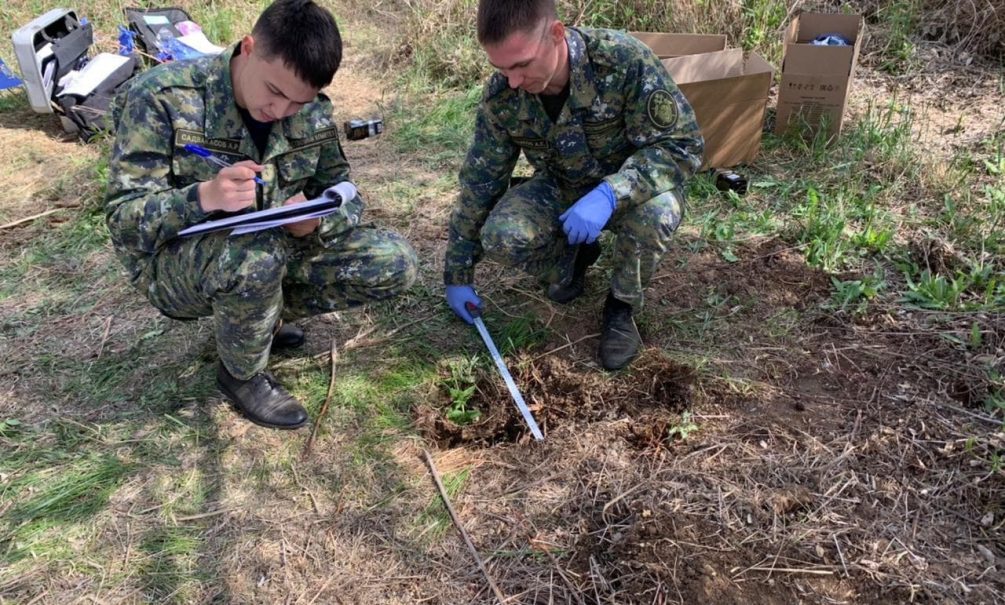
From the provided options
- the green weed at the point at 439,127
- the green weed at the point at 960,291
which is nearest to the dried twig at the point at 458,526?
the green weed at the point at 960,291

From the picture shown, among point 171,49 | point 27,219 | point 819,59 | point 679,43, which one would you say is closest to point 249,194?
point 27,219

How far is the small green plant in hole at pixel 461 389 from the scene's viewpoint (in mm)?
2490

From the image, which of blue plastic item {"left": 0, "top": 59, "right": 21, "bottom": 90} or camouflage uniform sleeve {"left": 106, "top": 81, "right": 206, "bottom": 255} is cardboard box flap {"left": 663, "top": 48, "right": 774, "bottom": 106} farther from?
blue plastic item {"left": 0, "top": 59, "right": 21, "bottom": 90}

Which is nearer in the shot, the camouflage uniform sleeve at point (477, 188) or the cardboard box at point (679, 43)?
the camouflage uniform sleeve at point (477, 188)

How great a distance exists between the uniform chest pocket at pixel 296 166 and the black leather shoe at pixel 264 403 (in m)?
0.68

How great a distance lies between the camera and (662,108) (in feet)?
7.98

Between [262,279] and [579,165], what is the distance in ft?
3.93

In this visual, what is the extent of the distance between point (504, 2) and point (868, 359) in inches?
68.4

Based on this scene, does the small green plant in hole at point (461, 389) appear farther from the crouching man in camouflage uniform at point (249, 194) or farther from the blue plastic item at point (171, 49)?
the blue plastic item at point (171, 49)

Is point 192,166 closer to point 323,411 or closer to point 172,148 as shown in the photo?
point 172,148

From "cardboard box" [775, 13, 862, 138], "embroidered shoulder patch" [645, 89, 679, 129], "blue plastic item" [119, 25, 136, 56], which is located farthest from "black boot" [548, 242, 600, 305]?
"blue plastic item" [119, 25, 136, 56]

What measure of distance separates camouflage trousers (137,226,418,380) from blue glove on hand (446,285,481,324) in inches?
10.2

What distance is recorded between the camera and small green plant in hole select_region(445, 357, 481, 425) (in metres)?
2.49

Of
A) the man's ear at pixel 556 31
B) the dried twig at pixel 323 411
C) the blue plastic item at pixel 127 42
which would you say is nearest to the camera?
the man's ear at pixel 556 31
